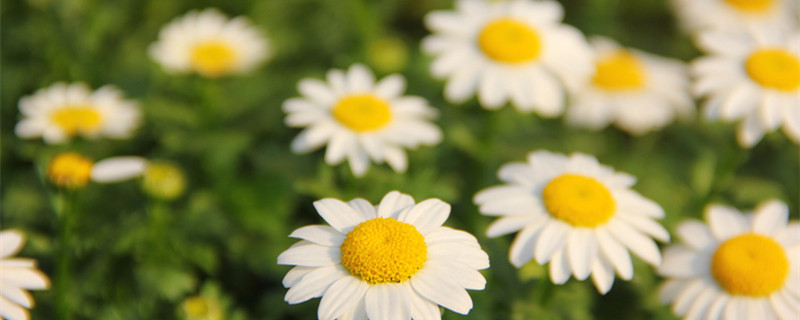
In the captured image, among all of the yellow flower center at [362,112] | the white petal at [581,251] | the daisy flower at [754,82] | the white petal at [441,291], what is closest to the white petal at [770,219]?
the daisy flower at [754,82]

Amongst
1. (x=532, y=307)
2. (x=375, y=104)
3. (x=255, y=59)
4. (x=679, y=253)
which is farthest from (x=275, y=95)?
(x=679, y=253)

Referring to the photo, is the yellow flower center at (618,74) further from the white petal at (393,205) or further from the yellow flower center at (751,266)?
the white petal at (393,205)

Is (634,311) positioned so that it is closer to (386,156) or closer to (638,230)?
(638,230)

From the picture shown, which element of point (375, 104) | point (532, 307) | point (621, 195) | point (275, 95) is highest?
point (275, 95)

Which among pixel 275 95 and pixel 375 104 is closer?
pixel 375 104

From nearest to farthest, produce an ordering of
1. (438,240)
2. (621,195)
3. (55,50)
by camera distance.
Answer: (438,240)
(621,195)
(55,50)

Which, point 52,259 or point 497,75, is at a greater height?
point 52,259
